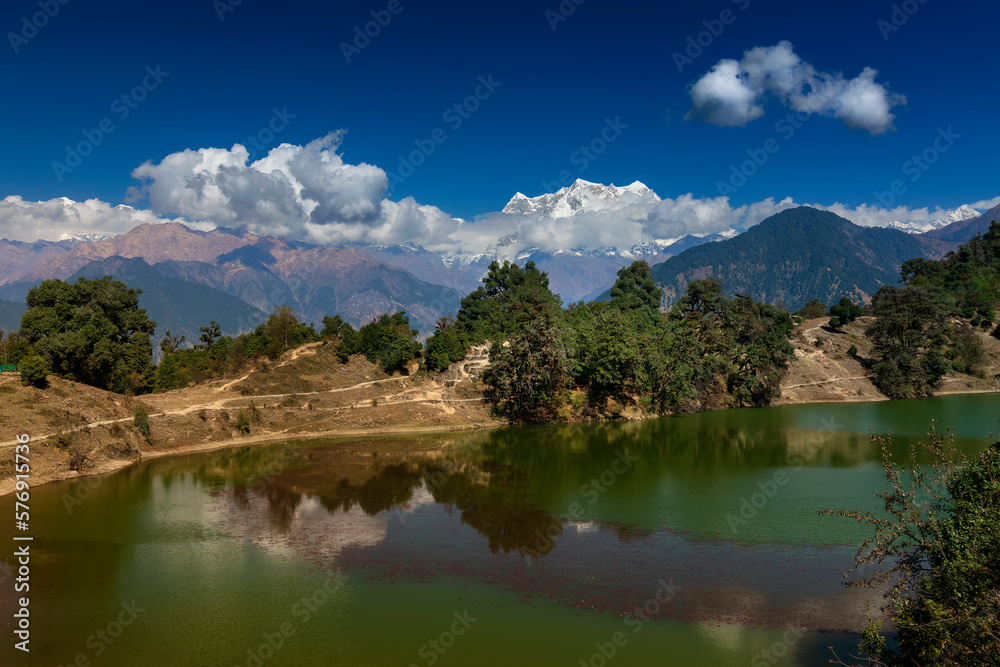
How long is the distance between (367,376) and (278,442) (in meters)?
17.9

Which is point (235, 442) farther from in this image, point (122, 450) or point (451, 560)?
point (451, 560)

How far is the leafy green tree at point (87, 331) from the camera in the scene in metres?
49.7

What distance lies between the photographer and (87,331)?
5081 cm

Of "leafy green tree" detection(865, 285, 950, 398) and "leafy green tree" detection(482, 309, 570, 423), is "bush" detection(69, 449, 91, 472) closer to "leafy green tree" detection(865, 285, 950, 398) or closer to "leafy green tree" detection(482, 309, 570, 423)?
"leafy green tree" detection(482, 309, 570, 423)

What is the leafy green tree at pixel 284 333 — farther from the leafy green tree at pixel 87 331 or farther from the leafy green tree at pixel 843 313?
the leafy green tree at pixel 843 313

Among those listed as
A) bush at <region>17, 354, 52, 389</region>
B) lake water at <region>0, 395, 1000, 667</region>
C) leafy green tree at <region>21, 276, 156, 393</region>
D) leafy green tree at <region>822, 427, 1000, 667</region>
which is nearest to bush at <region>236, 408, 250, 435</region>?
lake water at <region>0, 395, 1000, 667</region>

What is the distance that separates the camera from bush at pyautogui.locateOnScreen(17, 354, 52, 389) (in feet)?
146

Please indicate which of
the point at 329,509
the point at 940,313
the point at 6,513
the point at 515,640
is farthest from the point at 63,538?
the point at 940,313

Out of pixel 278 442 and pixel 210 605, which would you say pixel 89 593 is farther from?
pixel 278 442

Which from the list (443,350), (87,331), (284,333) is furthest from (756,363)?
(87,331)

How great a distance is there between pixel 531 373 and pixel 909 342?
197 ft

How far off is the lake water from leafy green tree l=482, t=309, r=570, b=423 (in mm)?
15469

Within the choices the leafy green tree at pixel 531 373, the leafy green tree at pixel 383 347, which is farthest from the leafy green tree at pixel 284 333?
the leafy green tree at pixel 531 373

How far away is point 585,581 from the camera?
23188 mm
